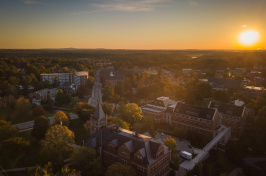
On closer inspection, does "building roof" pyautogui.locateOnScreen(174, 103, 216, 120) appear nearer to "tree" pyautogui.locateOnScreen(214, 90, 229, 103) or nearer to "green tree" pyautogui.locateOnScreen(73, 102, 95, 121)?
"green tree" pyautogui.locateOnScreen(73, 102, 95, 121)

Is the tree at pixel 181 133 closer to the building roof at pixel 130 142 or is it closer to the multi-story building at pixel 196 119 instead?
the multi-story building at pixel 196 119

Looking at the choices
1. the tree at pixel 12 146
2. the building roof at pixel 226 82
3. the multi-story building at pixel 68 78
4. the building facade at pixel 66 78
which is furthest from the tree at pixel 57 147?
the building roof at pixel 226 82

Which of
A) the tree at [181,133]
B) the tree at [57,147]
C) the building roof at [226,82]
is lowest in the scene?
the tree at [181,133]

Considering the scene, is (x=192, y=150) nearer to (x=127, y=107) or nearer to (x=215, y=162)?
(x=215, y=162)

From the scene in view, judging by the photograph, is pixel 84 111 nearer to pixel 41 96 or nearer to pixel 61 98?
pixel 61 98

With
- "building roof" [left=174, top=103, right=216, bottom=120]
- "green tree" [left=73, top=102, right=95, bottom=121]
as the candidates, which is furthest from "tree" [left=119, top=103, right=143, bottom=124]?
"building roof" [left=174, top=103, right=216, bottom=120]

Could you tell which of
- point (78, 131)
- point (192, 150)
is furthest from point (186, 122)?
point (78, 131)
